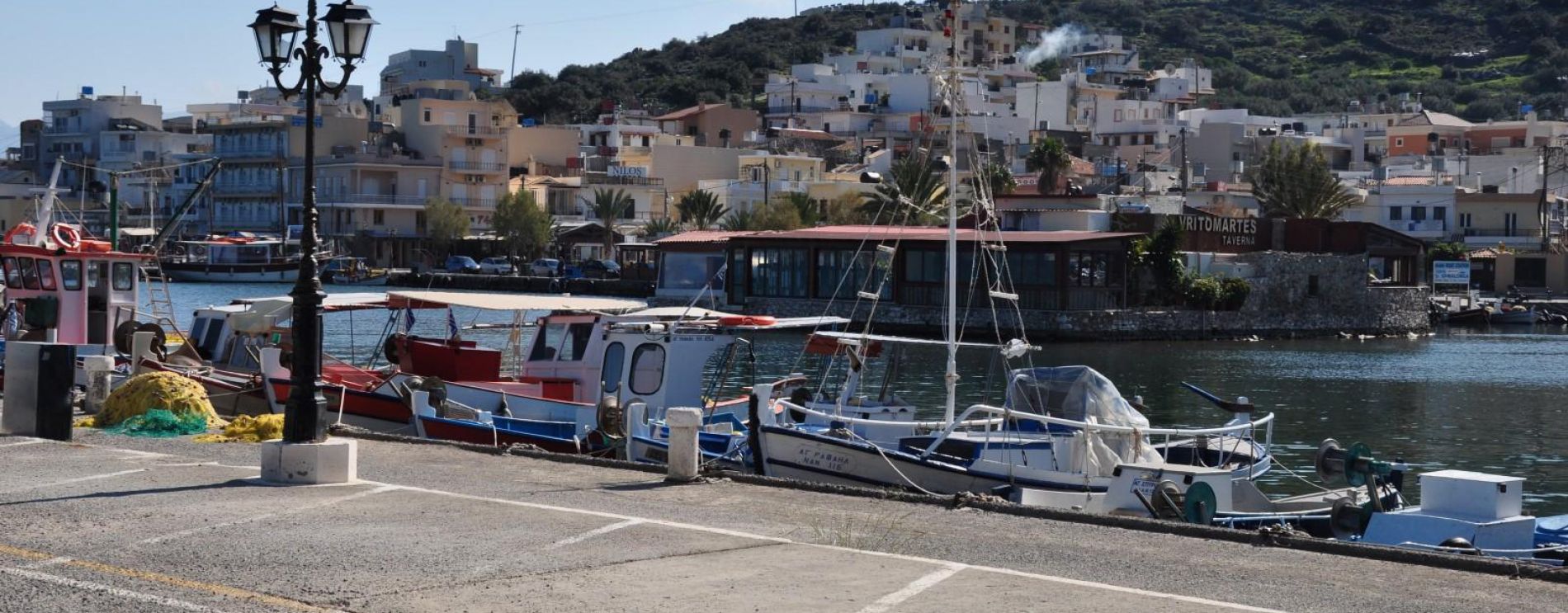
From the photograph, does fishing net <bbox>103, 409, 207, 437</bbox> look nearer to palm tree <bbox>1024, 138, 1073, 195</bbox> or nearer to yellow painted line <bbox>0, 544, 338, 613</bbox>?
yellow painted line <bbox>0, 544, 338, 613</bbox>

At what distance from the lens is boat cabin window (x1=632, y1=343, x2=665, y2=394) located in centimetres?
2412

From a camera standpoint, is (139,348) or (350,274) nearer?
(139,348)

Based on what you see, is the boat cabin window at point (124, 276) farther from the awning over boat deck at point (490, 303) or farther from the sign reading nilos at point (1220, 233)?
the sign reading nilos at point (1220, 233)

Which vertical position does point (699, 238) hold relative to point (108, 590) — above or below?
above

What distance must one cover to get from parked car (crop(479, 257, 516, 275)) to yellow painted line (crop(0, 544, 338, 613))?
85.0m

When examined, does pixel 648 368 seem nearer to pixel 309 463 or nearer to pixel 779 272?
pixel 309 463

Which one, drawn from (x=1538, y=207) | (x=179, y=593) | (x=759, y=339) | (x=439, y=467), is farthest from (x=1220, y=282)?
(x=179, y=593)

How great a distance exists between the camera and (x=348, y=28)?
13.8 m

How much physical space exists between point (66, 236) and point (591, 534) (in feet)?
67.4

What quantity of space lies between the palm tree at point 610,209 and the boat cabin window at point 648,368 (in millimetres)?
73937

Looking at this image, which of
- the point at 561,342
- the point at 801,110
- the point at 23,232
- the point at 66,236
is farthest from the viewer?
the point at 801,110

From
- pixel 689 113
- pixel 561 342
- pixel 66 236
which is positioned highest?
pixel 689 113

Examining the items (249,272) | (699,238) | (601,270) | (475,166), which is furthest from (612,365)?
(475,166)

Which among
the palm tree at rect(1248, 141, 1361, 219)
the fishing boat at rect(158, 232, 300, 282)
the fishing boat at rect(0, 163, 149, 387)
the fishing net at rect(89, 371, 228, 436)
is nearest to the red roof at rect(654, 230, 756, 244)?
the fishing boat at rect(158, 232, 300, 282)
